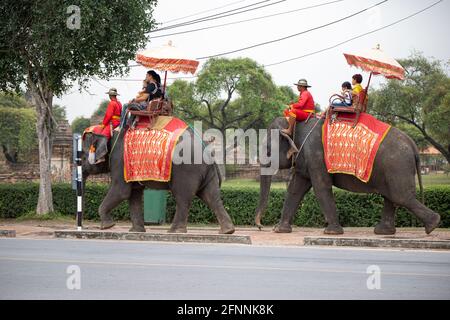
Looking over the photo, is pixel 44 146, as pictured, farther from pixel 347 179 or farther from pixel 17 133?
pixel 17 133

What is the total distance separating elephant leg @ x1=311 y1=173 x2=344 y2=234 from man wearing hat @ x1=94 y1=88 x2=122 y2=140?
14.0 feet

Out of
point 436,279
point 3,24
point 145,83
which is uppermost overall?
point 3,24

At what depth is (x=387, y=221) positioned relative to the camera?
18.3 metres

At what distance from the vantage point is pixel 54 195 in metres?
24.8

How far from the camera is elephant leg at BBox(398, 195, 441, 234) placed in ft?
56.3

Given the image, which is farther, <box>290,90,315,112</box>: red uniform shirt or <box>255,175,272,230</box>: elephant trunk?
<box>255,175,272,230</box>: elephant trunk

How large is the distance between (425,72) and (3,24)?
47.0m

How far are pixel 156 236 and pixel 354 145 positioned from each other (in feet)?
13.9

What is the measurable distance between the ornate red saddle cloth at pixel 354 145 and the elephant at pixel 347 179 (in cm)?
20

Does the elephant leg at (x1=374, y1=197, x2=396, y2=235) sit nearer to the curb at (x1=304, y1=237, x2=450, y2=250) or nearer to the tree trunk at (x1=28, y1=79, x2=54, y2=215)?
the curb at (x1=304, y1=237, x2=450, y2=250)

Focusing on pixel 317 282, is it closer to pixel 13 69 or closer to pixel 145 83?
pixel 145 83

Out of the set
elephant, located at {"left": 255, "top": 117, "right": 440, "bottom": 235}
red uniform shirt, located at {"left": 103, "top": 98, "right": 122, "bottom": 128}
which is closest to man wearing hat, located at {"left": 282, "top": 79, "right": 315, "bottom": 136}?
elephant, located at {"left": 255, "top": 117, "right": 440, "bottom": 235}

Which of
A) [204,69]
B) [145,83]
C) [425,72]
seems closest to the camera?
[145,83]
